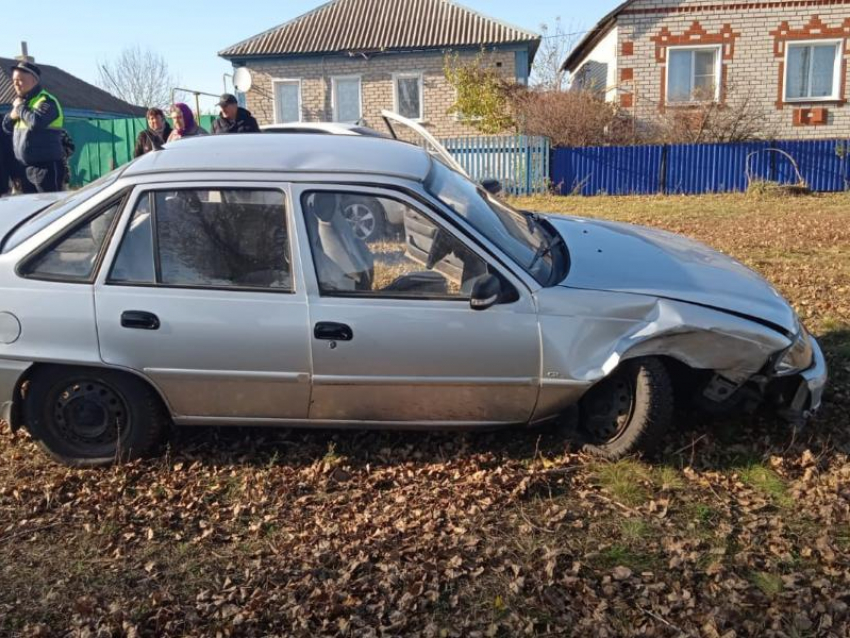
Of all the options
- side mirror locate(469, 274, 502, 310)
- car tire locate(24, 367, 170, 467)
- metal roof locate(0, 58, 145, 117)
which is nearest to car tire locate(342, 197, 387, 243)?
side mirror locate(469, 274, 502, 310)

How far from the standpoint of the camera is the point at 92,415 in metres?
4.08

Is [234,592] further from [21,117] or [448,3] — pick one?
[448,3]

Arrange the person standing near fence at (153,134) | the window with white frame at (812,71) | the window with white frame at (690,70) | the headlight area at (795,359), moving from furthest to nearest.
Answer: the window with white frame at (690,70), the window with white frame at (812,71), the person standing near fence at (153,134), the headlight area at (795,359)

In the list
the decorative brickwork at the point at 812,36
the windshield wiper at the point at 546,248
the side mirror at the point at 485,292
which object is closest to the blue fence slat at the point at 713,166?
the decorative brickwork at the point at 812,36

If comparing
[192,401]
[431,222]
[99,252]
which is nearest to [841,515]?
[431,222]

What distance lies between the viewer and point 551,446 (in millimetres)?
4266

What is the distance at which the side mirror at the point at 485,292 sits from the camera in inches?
144

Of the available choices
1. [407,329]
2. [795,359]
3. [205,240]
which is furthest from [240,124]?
[795,359]

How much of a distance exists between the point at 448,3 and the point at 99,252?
24.9 metres

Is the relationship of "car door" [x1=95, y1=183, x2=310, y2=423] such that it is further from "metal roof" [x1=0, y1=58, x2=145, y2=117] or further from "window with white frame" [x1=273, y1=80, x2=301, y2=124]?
"metal roof" [x1=0, y1=58, x2=145, y2=117]

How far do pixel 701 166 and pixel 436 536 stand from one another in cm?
1596

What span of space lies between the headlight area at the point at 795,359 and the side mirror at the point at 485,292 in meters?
1.50

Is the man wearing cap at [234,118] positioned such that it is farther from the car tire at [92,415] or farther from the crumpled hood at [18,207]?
the car tire at [92,415]

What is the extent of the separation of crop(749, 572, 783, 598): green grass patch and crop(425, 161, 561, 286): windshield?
163 centimetres
